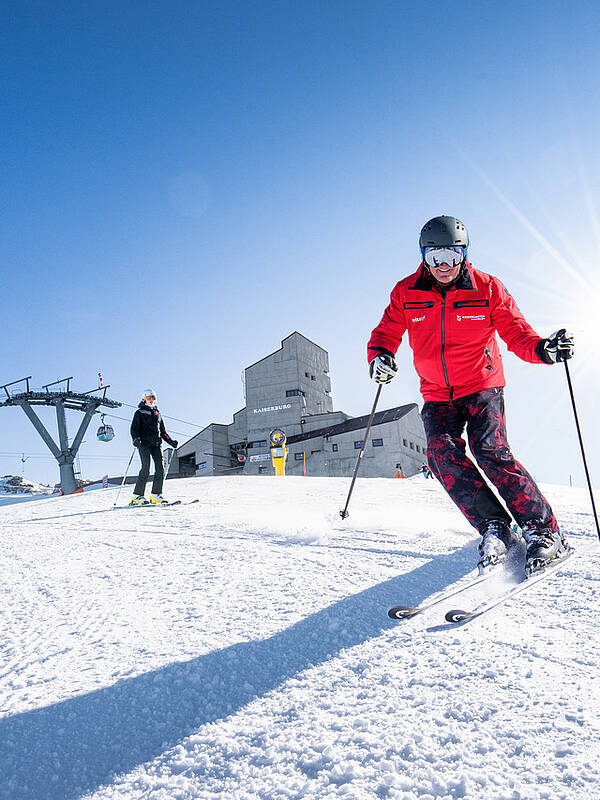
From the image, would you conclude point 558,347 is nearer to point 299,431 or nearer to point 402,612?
point 402,612

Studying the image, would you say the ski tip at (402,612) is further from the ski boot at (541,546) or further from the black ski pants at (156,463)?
the black ski pants at (156,463)

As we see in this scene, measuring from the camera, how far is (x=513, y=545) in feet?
8.25

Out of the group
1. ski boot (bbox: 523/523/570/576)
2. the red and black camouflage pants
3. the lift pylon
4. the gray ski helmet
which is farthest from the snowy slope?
the lift pylon

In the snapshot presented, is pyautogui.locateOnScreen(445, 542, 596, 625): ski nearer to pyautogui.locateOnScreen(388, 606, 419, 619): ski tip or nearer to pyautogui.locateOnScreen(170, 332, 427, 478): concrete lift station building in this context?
pyautogui.locateOnScreen(388, 606, 419, 619): ski tip

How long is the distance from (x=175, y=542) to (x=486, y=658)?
251 centimetres

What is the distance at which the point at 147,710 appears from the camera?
4.09ft

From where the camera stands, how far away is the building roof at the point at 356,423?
33875 mm

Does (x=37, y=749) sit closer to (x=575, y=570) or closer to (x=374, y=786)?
(x=374, y=786)

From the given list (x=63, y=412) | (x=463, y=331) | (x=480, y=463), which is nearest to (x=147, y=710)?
(x=480, y=463)

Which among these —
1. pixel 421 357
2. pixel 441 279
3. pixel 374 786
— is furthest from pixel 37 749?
pixel 441 279

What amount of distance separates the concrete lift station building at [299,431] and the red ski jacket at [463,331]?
96.9 feet

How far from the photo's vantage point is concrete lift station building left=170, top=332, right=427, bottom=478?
32969 mm

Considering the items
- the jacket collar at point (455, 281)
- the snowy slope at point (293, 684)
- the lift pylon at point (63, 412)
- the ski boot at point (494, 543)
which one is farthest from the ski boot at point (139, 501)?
the lift pylon at point (63, 412)

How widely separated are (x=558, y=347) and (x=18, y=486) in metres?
42.8
